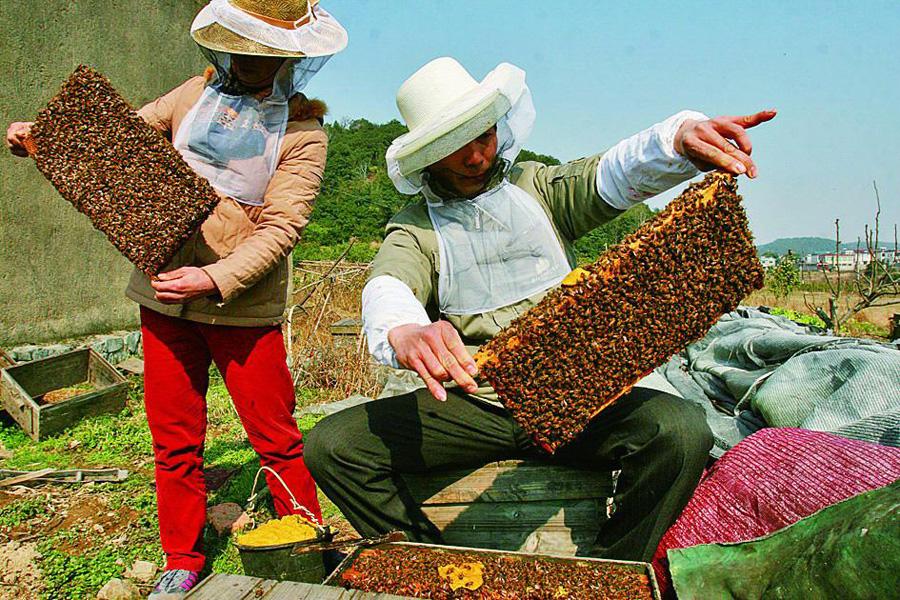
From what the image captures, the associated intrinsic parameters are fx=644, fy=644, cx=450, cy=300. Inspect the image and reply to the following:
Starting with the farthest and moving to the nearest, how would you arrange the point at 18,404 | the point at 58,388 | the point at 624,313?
the point at 58,388, the point at 18,404, the point at 624,313

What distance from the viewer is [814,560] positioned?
5.37ft

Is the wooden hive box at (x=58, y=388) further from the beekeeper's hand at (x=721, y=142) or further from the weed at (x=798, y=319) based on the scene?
the weed at (x=798, y=319)

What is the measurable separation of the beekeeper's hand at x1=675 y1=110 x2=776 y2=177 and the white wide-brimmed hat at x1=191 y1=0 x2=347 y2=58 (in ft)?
4.80

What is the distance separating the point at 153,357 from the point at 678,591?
2.13 m

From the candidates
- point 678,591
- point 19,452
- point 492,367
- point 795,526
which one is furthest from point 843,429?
point 19,452

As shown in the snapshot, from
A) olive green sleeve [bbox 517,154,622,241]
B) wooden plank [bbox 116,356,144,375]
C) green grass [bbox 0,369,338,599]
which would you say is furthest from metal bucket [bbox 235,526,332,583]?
wooden plank [bbox 116,356,144,375]

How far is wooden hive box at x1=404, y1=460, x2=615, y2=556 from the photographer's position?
A: 97.5 inches

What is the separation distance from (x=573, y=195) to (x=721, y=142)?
0.67 m

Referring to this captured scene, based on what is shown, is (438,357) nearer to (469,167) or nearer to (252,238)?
(469,167)

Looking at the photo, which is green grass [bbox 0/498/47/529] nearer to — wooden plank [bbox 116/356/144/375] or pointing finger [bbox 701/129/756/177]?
wooden plank [bbox 116/356/144/375]

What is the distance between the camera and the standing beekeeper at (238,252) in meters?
2.61

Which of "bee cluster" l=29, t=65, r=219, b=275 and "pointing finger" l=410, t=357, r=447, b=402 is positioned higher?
"bee cluster" l=29, t=65, r=219, b=275

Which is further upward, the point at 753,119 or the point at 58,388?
the point at 753,119

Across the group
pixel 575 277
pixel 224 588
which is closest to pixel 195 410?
pixel 224 588
